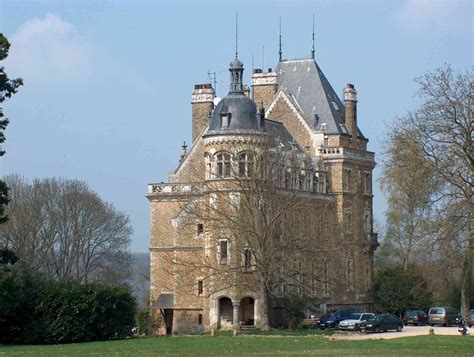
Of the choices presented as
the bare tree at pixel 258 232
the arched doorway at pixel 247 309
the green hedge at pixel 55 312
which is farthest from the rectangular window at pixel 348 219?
the green hedge at pixel 55 312

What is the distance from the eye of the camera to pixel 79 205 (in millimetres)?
81875

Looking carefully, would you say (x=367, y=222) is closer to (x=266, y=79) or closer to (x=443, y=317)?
(x=443, y=317)

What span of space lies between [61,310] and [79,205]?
94.9 ft

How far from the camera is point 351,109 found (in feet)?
254

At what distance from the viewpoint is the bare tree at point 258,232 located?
6069cm

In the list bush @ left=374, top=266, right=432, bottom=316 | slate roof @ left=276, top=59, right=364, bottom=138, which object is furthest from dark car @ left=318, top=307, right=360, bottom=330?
slate roof @ left=276, top=59, right=364, bottom=138

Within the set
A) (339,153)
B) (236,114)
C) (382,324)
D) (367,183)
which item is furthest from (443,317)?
(236,114)

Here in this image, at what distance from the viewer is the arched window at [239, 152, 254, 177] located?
62344 millimetres

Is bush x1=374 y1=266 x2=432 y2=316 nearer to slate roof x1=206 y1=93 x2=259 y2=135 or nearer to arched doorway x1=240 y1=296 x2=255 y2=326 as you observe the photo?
arched doorway x1=240 y1=296 x2=255 y2=326

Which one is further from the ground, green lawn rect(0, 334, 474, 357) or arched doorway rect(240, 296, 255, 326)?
arched doorway rect(240, 296, 255, 326)

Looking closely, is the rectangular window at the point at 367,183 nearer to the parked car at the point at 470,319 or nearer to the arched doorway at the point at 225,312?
the parked car at the point at 470,319

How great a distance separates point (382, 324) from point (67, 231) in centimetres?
2802

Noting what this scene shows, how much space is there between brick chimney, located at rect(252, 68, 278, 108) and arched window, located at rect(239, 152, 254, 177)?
14676mm

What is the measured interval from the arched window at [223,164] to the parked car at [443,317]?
605 inches
